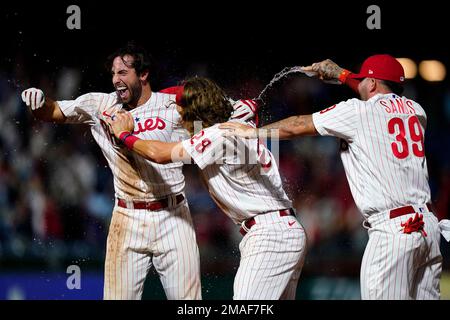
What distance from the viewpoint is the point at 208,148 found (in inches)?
181

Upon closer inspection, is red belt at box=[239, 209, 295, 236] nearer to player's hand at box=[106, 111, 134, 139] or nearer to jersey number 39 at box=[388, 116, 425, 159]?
jersey number 39 at box=[388, 116, 425, 159]

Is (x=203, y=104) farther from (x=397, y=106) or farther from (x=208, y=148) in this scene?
(x=397, y=106)

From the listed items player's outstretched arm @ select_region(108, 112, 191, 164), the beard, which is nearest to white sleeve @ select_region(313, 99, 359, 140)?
player's outstretched arm @ select_region(108, 112, 191, 164)

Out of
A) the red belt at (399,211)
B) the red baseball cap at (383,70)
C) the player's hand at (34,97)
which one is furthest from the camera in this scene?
the player's hand at (34,97)

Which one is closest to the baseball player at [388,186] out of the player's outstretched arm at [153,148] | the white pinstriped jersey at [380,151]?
the white pinstriped jersey at [380,151]

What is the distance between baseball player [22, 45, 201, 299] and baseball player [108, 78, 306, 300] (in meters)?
0.50

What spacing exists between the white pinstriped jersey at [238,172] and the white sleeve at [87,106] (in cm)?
97

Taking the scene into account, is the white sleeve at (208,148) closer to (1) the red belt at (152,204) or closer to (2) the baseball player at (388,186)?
(2) the baseball player at (388,186)

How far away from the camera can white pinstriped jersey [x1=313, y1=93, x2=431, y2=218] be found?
15.3 ft

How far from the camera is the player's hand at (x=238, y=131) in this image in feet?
15.1

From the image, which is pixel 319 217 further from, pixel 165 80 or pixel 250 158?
pixel 250 158


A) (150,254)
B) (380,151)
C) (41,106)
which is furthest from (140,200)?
(380,151)

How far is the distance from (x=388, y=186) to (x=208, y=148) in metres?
1.00

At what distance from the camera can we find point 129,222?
5.30 metres
